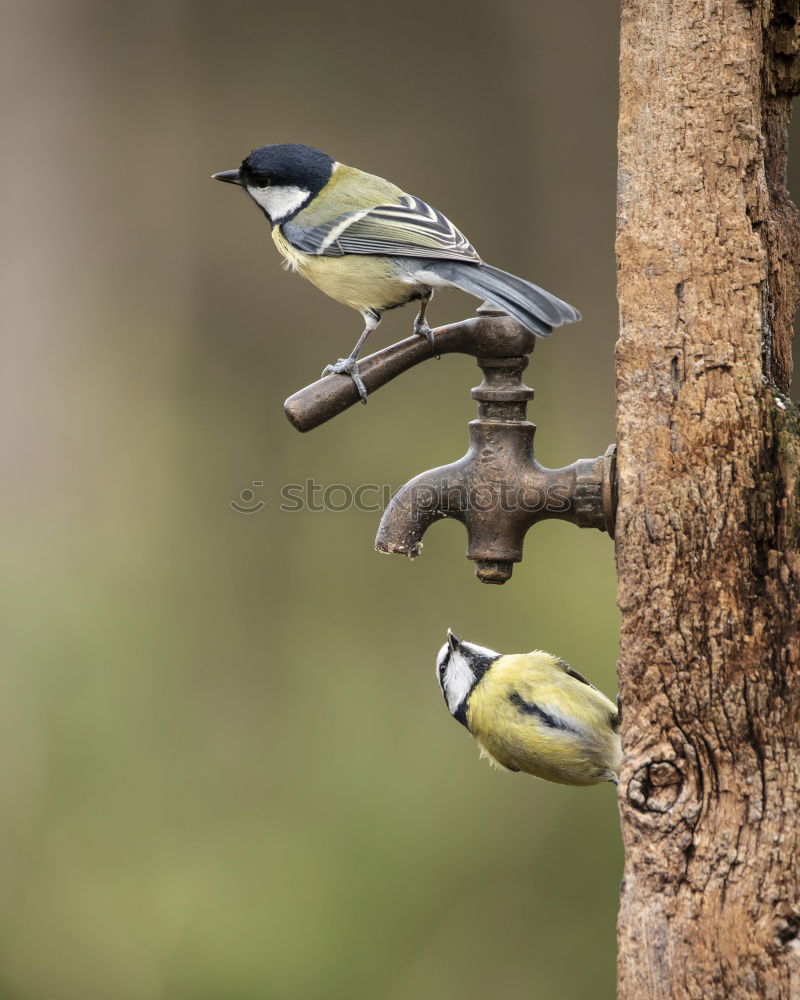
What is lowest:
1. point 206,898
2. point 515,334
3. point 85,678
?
point 206,898

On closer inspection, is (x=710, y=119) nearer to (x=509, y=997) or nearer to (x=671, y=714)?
(x=671, y=714)

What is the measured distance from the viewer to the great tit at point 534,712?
5.52 feet

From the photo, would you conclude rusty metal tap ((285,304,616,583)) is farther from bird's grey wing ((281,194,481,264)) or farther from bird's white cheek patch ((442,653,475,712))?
bird's white cheek patch ((442,653,475,712))

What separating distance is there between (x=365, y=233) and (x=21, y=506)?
1104 mm

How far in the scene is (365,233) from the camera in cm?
175

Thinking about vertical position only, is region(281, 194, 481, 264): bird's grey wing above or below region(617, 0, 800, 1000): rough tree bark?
above

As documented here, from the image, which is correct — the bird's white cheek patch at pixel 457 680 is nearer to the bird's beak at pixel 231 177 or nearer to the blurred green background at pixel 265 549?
the blurred green background at pixel 265 549

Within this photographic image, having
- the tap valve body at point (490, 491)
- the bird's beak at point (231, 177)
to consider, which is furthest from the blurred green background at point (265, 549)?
the tap valve body at point (490, 491)

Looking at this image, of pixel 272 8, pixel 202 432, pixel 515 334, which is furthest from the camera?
pixel 202 432

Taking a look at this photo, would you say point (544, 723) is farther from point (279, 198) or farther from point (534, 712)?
point (279, 198)

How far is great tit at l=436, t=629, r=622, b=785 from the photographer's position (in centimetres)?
168

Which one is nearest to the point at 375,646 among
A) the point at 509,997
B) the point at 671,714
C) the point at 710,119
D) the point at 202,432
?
the point at 202,432

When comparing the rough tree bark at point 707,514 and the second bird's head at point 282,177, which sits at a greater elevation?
the second bird's head at point 282,177

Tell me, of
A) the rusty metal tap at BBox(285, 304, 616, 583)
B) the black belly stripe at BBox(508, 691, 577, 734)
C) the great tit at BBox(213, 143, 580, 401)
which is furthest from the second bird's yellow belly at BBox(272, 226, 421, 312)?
the black belly stripe at BBox(508, 691, 577, 734)
